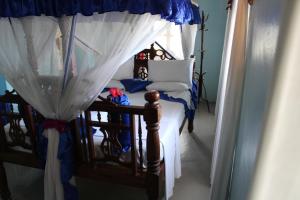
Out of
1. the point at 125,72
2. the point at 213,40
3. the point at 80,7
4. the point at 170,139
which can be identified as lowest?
the point at 170,139

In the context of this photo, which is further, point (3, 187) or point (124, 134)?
point (3, 187)

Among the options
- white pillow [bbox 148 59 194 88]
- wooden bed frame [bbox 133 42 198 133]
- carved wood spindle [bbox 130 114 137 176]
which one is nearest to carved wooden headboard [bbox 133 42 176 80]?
wooden bed frame [bbox 133 42 198 133]

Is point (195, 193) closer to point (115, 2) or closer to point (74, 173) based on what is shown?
point (74, 173)

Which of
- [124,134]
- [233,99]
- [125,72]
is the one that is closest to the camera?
[233,99]

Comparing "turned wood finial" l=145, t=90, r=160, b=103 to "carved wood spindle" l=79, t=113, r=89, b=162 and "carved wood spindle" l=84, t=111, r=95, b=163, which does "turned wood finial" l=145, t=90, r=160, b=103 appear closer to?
"carved wood spindle" l=84, t=111, r=95, b=163

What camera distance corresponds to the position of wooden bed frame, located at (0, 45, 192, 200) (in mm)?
1545

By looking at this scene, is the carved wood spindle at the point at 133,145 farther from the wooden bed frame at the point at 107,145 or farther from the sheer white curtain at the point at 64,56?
the sheer white curtain at the point at 64,56

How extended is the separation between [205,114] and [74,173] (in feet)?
8.94

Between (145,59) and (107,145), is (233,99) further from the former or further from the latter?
(145,59)

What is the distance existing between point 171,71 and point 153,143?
1.90 meters

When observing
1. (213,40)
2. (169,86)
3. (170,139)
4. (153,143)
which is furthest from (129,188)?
(213,40)

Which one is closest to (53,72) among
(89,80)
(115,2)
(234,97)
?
(89,80)

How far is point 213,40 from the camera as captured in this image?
14.0 ft

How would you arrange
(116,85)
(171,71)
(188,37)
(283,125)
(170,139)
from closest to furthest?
(283,125), (170,139), (188,37), (171,71), (116,85)
